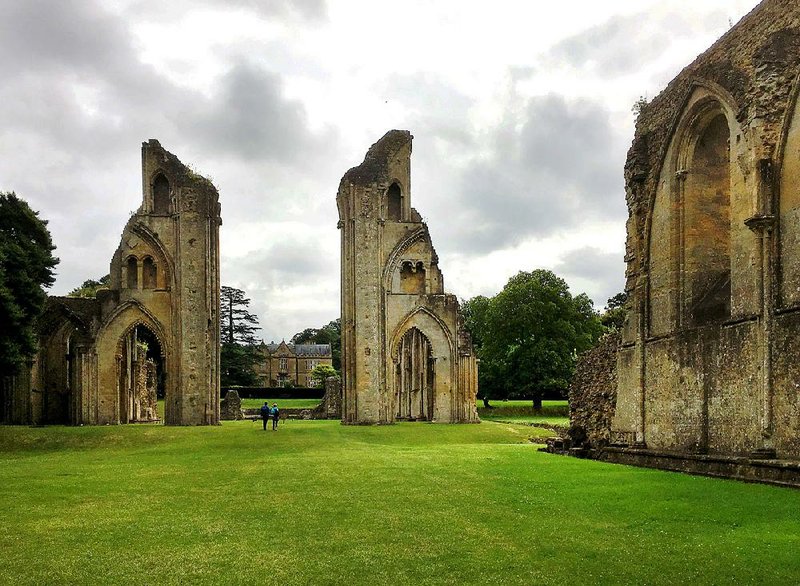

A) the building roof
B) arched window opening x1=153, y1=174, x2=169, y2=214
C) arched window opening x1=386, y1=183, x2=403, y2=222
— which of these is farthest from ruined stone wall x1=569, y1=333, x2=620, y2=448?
the building roof

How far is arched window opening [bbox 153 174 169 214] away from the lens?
34.7 meters

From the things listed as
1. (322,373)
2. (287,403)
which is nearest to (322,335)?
(322,373)

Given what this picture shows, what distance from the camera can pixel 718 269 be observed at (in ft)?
53.8

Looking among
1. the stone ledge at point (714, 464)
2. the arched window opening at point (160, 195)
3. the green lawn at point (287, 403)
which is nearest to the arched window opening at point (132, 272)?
the arched window opening at point (160, 195)

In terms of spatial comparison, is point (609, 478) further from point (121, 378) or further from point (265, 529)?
point (121, 378)

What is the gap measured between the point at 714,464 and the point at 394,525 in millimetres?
7548

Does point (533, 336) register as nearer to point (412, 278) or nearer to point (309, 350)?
point (412, 278)

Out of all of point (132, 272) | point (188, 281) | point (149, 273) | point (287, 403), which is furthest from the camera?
point (287, 403)

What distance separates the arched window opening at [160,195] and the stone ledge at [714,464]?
2368cm

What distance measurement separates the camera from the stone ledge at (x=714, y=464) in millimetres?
11828

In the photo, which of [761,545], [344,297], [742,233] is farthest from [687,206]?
[344,297]

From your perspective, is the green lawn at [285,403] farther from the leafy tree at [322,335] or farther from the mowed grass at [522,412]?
the leafy tree at [322,335]

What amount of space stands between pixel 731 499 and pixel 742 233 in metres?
5.43

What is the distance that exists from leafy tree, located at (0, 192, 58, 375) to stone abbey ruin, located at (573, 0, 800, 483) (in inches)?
672
